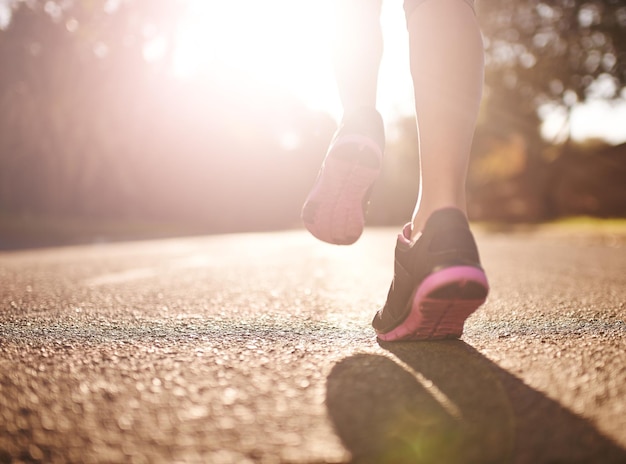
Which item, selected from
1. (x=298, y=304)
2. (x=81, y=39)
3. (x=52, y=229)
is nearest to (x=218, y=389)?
A: (x=298, y=304)

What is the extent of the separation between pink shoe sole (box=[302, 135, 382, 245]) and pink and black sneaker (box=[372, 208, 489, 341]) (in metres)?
0.25

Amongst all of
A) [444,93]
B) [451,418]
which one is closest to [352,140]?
[444,93]

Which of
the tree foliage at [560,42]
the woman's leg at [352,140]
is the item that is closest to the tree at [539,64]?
the tree foliage at [560,42]

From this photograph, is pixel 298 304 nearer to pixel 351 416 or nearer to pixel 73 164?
pixel 351 416

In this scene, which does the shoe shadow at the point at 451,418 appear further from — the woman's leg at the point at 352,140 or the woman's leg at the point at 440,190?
the woman's leg at the point at 352,140

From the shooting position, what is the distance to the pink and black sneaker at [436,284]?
3.55 feet

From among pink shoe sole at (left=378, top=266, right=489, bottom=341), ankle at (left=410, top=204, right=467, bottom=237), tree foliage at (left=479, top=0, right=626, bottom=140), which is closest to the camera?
pink shoe sole at (left=378, top=266, right=489, bottom=341)

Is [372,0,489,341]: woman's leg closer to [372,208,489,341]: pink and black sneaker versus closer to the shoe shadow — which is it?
[372,208,489,341]: pink and black sneaker

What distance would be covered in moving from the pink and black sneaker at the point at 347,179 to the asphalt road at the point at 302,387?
264 millimetres

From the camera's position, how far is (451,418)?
30.9 inches

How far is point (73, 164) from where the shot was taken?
18500 millimetres

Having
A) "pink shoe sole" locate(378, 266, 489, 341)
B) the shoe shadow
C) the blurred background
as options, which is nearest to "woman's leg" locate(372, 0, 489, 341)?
"pink shoe sole" locate(378, 266, 489, 341)

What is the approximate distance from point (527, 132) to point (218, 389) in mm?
21314

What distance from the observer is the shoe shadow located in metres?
0.69
